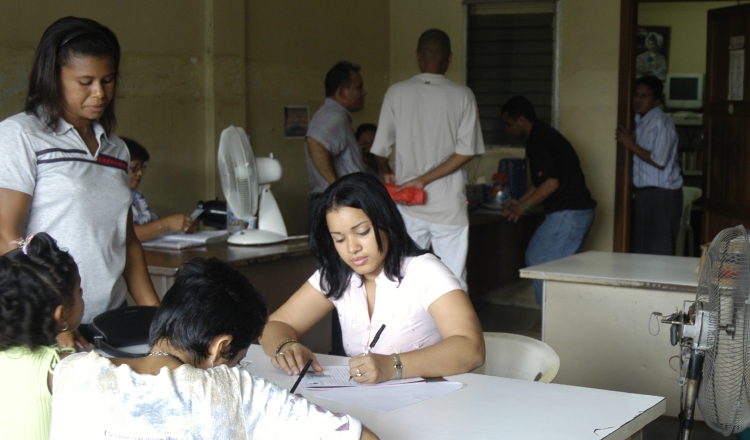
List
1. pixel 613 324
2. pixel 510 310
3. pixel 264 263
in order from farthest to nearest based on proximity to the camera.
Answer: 1. pixel 510 310
2. pixel 264 263
3. pixel 613 324

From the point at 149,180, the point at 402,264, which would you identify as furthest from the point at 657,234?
the point at 402,264

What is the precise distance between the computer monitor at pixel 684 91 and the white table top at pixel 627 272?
4713 mm

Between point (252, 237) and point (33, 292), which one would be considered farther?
point (252, 237)

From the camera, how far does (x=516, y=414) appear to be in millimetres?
1531

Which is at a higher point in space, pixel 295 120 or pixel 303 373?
pixel 295 120

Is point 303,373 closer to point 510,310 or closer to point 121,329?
point 121,329

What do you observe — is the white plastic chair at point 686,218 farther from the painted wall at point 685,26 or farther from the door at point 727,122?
the painted wall at point 685,26

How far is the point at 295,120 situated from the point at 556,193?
1.87 metres

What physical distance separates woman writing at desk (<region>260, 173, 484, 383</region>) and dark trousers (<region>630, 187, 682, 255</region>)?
3.57 m

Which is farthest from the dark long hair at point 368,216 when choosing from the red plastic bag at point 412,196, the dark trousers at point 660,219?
the dark trousers at point 660,219

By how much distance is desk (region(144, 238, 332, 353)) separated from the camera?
10.1ft

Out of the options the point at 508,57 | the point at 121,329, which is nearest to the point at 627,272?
the point at 121,329

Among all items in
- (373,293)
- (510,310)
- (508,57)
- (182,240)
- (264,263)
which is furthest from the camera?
(508,57)

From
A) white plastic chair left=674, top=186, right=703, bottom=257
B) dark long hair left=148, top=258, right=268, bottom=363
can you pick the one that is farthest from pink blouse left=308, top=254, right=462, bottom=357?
white plastic chair left=674, top=186, right=703, bottom=257
